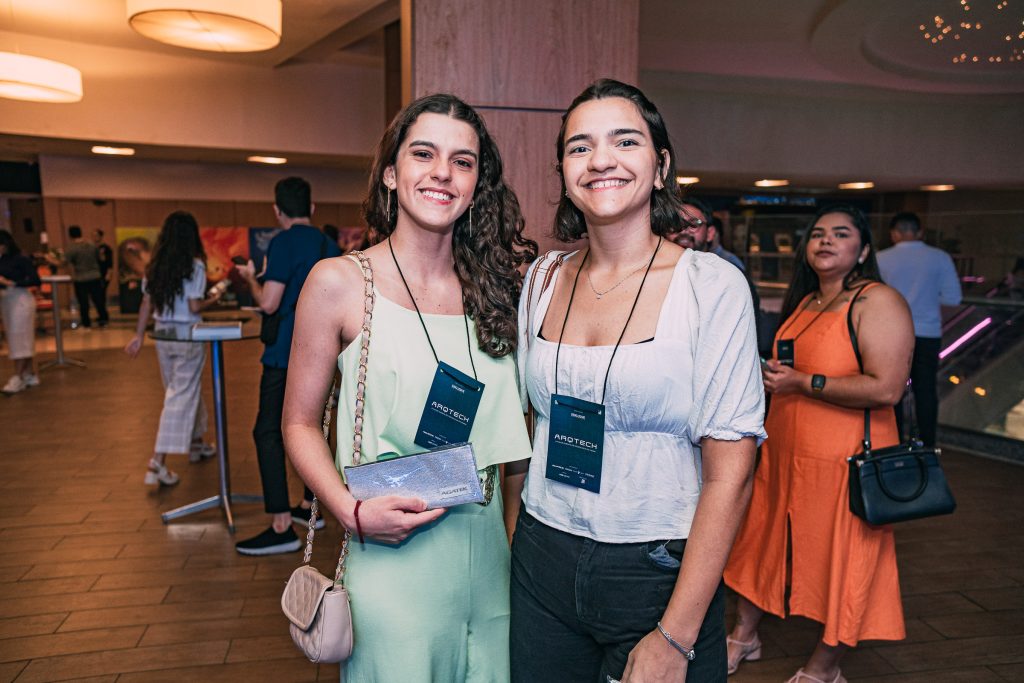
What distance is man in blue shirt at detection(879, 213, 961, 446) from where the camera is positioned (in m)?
5.22

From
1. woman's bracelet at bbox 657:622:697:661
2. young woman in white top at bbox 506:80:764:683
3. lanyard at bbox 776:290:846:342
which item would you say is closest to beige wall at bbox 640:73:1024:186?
lanyard at bbox 776:290:846:342

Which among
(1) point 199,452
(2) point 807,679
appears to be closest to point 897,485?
(2) point 807,679

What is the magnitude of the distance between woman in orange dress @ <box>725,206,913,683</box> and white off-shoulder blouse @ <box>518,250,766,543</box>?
4.23 ft

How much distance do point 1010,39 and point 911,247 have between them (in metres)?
3.03

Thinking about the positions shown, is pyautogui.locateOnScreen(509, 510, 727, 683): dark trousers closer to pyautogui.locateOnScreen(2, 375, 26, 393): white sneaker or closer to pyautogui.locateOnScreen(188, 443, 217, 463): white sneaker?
pyautogui.locateOnScreen(188, 443, 217, 463): white sneaker

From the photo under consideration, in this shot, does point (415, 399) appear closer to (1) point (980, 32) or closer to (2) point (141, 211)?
(1) point (980, 32)

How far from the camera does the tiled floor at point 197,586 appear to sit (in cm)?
261

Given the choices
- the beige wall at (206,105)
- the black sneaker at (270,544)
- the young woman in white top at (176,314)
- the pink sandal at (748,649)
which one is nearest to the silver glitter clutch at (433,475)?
the pink sandal at (748,649)

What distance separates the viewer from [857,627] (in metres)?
2.30

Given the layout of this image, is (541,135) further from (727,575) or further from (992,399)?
(992,399)

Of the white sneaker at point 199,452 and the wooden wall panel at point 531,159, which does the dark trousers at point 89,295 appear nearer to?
the white sneaker at point 199,452

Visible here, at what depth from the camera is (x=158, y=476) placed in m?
4.50

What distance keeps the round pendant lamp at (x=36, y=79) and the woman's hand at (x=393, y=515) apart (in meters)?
6.86

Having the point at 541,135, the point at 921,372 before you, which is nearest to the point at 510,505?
the point at 541,135
